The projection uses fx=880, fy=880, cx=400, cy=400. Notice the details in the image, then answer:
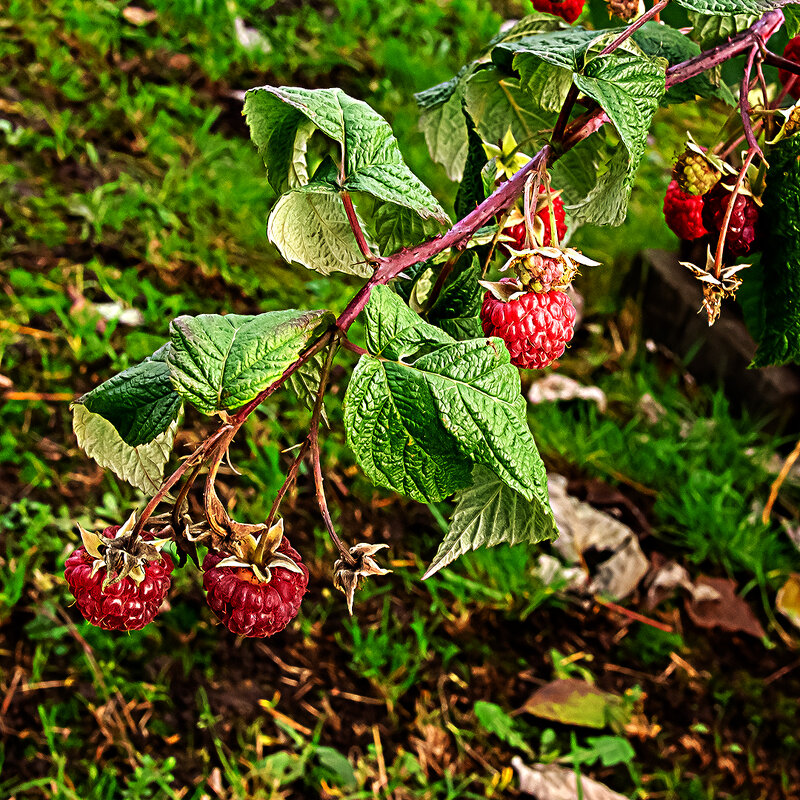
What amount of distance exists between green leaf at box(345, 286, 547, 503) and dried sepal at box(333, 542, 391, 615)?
0.23 feet

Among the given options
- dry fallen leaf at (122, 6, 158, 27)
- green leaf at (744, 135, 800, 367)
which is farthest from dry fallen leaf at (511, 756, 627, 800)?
dry fallen leaf at (122, 6, 158, 27)

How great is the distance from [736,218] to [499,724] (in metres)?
0.96

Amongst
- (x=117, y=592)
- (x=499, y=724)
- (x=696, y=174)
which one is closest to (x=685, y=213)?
(x=696, y=174)

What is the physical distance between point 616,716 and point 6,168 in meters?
1.72

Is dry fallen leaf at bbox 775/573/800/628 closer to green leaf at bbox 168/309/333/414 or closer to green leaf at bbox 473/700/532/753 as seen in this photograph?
green leaf at bbox 473/700/532/753

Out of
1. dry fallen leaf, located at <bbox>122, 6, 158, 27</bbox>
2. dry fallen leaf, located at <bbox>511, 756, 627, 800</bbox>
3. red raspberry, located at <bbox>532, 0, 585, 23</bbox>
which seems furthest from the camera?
dry fallen leaf, located at <bbox>122, 6, 158, 27</bbox>

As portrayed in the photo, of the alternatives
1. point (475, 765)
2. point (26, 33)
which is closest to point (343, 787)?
point (475, 765)

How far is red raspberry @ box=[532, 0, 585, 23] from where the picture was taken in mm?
838

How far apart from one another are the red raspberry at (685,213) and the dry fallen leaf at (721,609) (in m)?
1.04

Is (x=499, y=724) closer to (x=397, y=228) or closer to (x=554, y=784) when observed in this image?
(x=554, y=784)

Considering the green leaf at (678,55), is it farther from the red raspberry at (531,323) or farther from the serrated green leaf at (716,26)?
the red raspberry at (531,323)

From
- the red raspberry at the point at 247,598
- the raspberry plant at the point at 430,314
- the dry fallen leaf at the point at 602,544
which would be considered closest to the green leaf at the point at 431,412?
the raspberry plant at the point at 430,314

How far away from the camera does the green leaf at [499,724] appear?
54.4 inches

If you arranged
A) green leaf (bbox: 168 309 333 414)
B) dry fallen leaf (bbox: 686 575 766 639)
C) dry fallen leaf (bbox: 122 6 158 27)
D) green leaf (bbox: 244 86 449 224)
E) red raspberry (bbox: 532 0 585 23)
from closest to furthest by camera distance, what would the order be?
green leaf (bbox: 168 309 333 414) < green leaf (bbox: 244 86 449 224) < red raspberry (bbox: 532 0 585 23) < dry fallen leaf (bbox: 686 575 766 639) < dry fallen leaf (bbox: 122 6 158 27)
